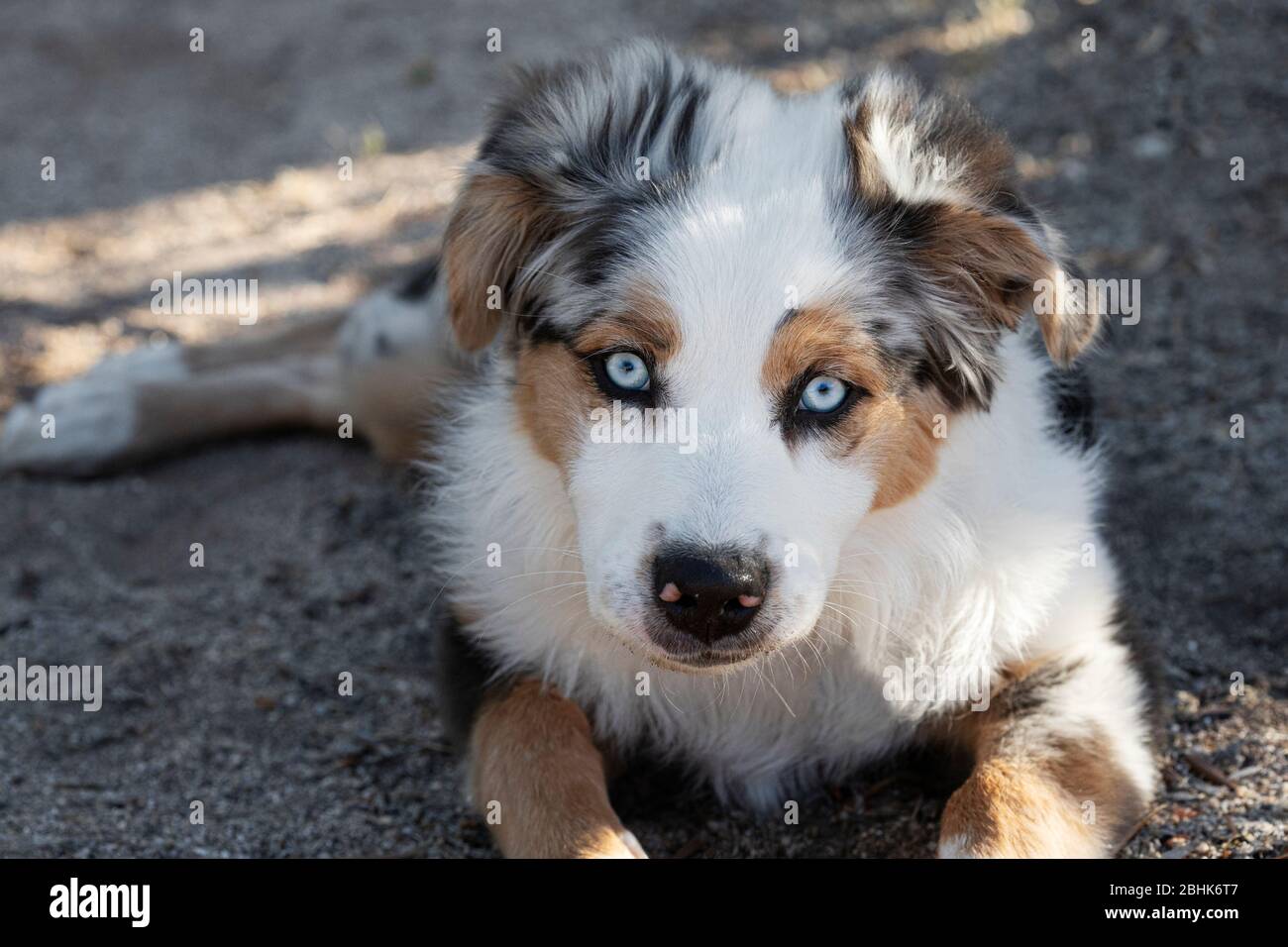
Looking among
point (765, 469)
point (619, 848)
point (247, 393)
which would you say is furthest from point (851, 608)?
point (247, 393)

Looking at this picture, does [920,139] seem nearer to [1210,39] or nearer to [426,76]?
[1210,39]

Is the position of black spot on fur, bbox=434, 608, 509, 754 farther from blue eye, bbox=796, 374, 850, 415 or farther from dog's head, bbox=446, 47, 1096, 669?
blue eye, bbox=796, 374, 850, 415

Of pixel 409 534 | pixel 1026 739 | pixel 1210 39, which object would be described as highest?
pixel 1210 39

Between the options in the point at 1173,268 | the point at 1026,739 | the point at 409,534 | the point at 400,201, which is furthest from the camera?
the point at 400,201

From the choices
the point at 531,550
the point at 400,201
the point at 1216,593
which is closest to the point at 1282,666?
the point at 1216,593

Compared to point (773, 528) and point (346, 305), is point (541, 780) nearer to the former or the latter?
point (773, 528)

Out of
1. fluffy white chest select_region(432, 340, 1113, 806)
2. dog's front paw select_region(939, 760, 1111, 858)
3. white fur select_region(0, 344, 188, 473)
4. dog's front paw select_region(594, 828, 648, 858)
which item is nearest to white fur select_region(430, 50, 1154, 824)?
fluffy white chest select_region(432, 340, 1113, 806)
